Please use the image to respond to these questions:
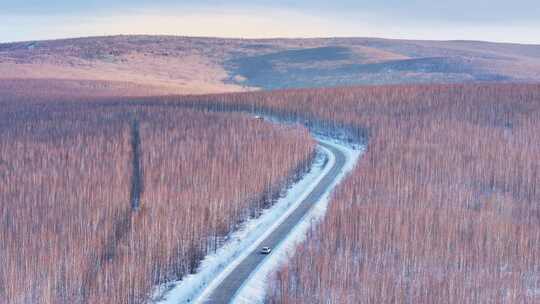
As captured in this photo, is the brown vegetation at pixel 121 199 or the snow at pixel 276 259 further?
the snow at pixel 276 259

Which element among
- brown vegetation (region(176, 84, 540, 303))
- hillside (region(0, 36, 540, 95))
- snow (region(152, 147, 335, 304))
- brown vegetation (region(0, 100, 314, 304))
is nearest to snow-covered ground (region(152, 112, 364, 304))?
snow (region(152, 147, 335, 304))

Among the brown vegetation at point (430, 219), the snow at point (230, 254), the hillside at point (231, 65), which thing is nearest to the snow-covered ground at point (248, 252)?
the snow at point (230, 254)

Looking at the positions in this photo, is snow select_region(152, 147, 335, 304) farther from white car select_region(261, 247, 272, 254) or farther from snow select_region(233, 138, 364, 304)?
snow select_region(233, 138, 364, 304)

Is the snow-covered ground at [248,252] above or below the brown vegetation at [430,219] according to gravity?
below

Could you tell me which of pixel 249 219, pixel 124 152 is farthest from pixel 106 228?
pixel 124 152

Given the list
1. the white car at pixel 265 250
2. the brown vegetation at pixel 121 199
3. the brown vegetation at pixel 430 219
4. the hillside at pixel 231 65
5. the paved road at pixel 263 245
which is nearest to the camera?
the brown vegetation at pixel 121 199

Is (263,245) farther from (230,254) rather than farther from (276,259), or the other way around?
(276,259)

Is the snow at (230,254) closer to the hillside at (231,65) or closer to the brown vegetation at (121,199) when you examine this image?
the brown vegetation at (121,199)

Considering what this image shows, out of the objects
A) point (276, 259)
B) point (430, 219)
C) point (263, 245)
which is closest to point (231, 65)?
point (430, 219)
